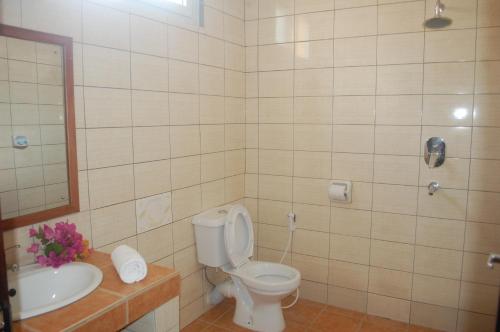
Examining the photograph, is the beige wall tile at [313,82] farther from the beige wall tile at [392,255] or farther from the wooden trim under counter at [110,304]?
the wooden trim under counter at [110,304]

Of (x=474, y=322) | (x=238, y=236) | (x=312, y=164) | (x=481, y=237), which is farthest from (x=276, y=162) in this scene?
(x=474, y=322)

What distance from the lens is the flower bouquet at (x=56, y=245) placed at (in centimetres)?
166

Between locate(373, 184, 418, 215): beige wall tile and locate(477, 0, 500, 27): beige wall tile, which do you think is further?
locate(373, 184, 418, 215): beige wall tile

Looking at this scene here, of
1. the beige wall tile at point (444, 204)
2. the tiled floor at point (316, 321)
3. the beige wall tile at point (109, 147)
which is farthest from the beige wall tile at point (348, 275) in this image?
the beige wall tile at point (109, 147)

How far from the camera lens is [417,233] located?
2748mm

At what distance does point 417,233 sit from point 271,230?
1.15 meters

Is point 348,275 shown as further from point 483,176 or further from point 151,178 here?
point 151,178

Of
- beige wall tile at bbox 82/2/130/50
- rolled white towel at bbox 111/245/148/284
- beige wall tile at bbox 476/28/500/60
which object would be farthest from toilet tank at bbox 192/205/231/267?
beige wall tile at bbox 476/28/500/60

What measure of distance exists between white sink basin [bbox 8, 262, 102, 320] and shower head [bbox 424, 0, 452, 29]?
233cm

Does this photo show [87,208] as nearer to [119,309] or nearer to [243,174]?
[119,309]

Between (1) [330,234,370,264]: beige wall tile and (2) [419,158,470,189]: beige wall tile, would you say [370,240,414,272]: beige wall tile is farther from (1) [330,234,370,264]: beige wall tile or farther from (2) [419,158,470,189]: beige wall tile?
(2) [419,158,470,189]: beige wall tile

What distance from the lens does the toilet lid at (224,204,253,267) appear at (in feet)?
8.79

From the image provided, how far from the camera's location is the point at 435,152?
2.62 meters

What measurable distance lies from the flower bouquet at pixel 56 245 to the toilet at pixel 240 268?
108cm
